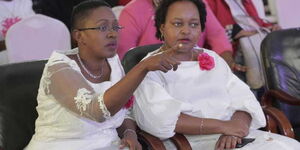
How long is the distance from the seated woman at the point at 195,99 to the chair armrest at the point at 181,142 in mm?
33

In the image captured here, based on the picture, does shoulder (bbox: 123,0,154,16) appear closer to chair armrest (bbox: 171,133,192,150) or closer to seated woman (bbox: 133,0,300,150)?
seated woman (bbox: 133,0,300,150)

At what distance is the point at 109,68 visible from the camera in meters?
2.10

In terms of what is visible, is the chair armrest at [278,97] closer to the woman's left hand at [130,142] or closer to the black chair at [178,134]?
the black chair at [178,134]

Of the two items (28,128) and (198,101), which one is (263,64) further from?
(28,128)

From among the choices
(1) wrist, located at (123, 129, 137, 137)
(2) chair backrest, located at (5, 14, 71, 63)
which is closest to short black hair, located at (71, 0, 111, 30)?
(1) wrist, located at (123, 129, 137, 137)

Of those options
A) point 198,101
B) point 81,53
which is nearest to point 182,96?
point 198,101

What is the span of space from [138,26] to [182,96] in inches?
40.1

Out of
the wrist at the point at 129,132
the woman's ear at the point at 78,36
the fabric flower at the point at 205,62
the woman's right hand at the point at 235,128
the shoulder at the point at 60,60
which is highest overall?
the woman's ear at the point at 78,36

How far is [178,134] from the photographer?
6.88 ft

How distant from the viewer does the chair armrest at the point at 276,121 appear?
2.23 metres

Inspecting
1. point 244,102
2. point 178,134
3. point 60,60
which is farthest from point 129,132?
point 244,102

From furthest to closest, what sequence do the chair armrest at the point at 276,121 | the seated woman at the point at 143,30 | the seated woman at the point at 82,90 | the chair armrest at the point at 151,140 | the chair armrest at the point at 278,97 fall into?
1. the seated woman at the point at 143,30
2. the chair armrest at the point at 278,97
3. the chair armrest at the point at 276,121
4. the chair armrest at the point at 151,140
5. the seated woman at the point at 82,90

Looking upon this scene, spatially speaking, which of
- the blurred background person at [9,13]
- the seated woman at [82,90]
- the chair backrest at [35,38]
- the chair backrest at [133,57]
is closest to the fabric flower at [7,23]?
the blurred background person at [9,13]

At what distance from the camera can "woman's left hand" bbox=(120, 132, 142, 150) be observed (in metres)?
1.97
